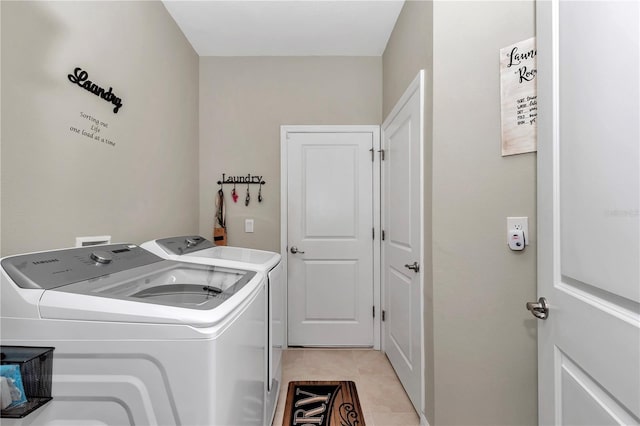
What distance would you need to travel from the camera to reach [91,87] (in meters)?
1.35

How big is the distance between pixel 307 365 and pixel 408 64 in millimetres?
2301

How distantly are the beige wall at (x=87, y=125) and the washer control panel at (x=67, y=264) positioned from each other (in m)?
0.14

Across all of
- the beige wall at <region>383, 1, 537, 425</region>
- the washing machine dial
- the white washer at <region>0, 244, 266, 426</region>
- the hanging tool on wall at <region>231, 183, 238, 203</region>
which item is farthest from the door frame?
the white washer at <region>0, 244, 266, 426</region>

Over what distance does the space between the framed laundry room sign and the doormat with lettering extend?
5.52ft

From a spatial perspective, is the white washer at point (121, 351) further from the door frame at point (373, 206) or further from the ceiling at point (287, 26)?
the ceiling at point (287, 26)

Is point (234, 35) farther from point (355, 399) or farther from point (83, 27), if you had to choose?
point (355, 399)

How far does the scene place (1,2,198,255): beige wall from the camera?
104cm

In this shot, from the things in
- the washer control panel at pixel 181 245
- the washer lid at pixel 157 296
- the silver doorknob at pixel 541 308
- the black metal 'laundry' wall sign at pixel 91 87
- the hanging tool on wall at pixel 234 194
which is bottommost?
the silver doorknob at pixel 541 308

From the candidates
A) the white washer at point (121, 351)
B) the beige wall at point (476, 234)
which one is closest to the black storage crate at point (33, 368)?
the white washer at point (121, 351)

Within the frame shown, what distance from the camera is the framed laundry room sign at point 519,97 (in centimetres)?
129

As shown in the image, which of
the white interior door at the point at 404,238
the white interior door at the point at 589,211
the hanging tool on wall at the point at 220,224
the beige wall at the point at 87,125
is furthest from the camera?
the hanging tool on wall at the point at 220,224

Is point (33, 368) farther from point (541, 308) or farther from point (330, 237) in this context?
point (330, 237)

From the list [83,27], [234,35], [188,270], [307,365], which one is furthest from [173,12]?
[307,365]

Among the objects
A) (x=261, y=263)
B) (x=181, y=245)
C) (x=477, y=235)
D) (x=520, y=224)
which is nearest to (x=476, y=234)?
(x=477, y=235)
